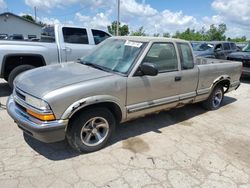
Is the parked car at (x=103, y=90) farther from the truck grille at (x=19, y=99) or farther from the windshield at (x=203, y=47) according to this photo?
the windshield at (x=203, y=47)

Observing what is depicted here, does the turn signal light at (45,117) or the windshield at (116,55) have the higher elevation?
the windshield at (116,55)

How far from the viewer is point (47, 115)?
297 centimetres

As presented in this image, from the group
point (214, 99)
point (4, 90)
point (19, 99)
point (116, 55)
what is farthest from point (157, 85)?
point (4, 90)

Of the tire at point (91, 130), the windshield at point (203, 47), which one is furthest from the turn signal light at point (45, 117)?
the windshield at point (203, 47)

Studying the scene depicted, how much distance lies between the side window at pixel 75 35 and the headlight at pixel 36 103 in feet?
13.5

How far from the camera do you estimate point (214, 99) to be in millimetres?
6000

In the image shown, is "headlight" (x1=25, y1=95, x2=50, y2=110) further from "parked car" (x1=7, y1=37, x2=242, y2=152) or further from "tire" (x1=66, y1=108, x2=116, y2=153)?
"tire" (x1=66, y1=108, x2=116, y2=153)

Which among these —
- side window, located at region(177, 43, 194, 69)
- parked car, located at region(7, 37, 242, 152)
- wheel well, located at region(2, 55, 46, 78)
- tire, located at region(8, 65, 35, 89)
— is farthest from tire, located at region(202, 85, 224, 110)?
tire, located at region(8, 65, 35, 89)

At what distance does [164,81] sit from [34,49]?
379cm

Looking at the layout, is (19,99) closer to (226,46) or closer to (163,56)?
(163,56)

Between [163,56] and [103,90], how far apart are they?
153 cm

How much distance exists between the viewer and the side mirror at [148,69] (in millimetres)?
3686

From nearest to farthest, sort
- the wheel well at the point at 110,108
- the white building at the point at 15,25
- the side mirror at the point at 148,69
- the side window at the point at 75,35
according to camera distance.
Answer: the wheel well at the point at 110,108
the side mirror at the point at 148,69
the side window at the point at 75,35
the white building at the point at 15,25

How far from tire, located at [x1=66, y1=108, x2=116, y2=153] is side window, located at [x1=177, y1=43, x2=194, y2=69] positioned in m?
1.94
